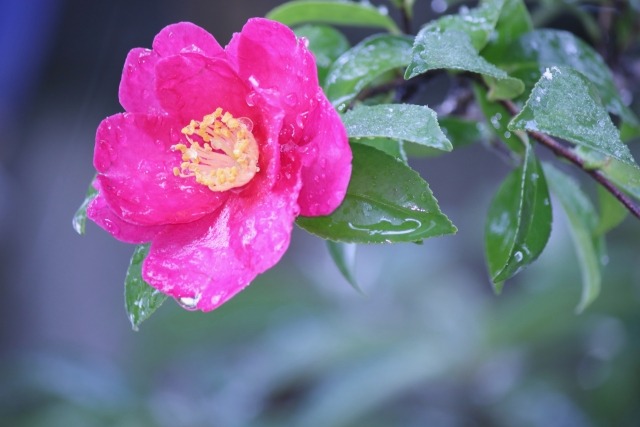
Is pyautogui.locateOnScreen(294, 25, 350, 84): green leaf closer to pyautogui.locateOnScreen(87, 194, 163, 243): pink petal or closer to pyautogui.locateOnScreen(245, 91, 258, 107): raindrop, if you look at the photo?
pyautogui.locateOnScreen(245, 91, 258, 107): raindrop

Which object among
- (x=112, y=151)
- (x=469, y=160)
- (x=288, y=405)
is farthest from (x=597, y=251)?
(x=469, y=160)

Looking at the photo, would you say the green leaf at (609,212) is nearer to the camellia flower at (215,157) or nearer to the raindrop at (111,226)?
the camellia flower at (215,157)

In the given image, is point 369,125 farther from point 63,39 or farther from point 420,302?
point 63,39

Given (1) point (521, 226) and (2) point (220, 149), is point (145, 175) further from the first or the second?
(1) point (521, 226)

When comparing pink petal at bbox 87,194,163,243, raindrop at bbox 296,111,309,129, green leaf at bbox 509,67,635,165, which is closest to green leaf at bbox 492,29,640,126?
green leaf at bbox 509,67,635,165

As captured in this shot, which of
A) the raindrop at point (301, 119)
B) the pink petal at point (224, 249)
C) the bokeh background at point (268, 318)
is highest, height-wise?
the raindrop at point (301, 119)

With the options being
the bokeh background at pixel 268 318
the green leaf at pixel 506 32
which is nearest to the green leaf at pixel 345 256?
the green leaf at pixel 506 32

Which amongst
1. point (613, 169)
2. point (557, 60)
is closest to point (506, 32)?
point (557, 60)

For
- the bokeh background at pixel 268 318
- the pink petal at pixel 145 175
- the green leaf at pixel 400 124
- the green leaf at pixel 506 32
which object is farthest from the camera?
the bokeh background at pixel 268 318
